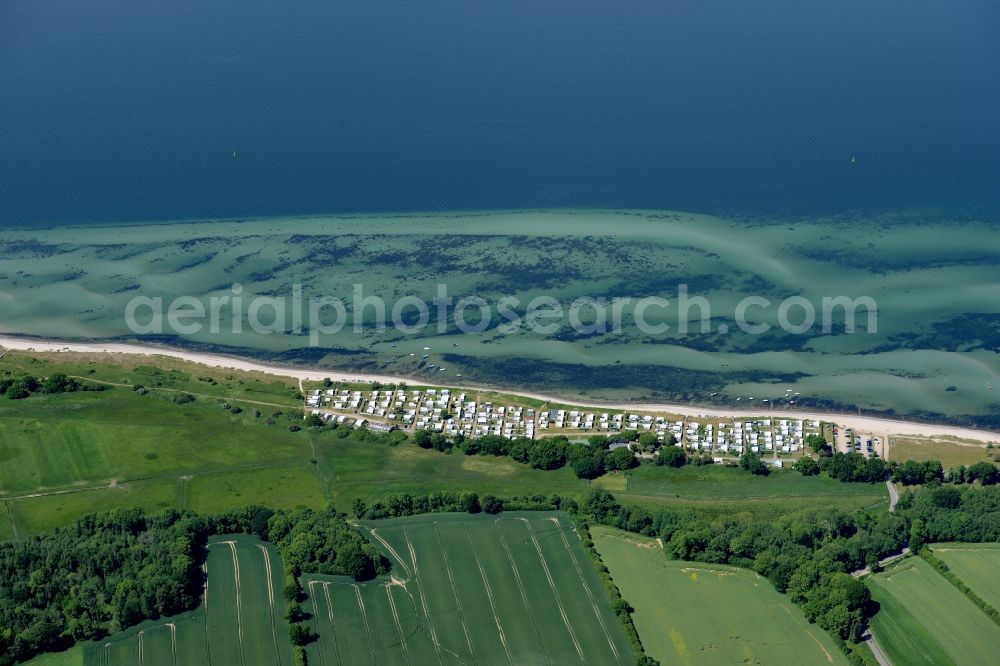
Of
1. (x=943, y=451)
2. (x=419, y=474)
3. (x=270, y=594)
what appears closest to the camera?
(x=270, y=594)

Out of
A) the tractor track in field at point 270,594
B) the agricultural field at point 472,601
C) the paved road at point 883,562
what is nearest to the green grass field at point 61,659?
the tractor track in field at point 270,594

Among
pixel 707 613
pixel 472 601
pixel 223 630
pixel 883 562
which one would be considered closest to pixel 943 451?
pixel 883 562

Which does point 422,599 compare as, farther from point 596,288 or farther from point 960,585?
point 596,288

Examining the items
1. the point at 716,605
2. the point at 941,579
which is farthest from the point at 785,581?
the point at 941,579

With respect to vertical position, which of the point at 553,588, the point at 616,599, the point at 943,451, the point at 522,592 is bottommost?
the point at 616,599

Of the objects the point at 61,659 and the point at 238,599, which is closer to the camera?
the point at 61,659

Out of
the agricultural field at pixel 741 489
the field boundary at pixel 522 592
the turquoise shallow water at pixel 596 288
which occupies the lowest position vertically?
the field boundary at pixel 522 592

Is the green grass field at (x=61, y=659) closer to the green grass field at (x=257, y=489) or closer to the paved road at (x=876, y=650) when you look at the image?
the green grass field at (x=257, y=489)

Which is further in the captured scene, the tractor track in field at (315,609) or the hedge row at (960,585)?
the hedge row at (960,585)
